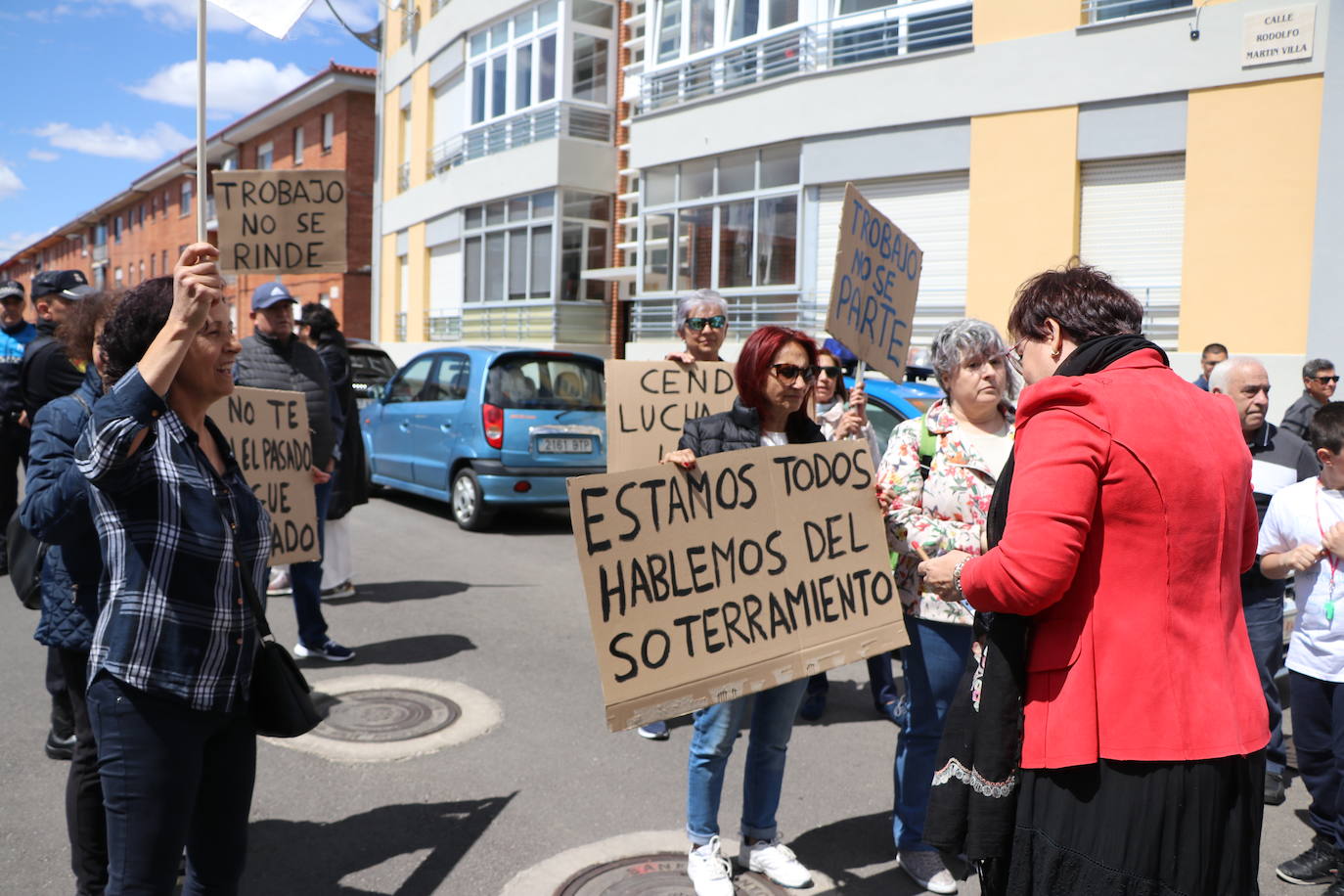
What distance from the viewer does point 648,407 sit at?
584 centimetres

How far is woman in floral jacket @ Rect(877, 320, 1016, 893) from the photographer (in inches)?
144

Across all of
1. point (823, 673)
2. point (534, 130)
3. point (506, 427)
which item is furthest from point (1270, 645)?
point (534, 130)

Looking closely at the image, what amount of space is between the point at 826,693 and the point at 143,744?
3.93 meters

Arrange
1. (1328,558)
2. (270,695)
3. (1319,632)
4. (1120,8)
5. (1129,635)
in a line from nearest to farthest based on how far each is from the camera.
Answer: (1129,635), (270,695), (1319,632), (1328,558), (1120,8)

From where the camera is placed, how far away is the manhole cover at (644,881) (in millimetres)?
3616

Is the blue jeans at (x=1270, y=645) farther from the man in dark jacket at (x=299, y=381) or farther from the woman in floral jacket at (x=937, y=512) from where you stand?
the man in dark jacket at (x=299, y=381)

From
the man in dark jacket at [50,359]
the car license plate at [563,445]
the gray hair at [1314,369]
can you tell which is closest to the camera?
the man in dark jacket at [50,359]

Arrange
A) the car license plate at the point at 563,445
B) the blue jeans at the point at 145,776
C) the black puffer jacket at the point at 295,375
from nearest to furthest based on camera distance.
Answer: the blue jeans at the point at 145,776, the black puffer jacket at the point at 295,375, the car license plate at the point at 563,445

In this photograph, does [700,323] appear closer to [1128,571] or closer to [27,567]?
[27,567]

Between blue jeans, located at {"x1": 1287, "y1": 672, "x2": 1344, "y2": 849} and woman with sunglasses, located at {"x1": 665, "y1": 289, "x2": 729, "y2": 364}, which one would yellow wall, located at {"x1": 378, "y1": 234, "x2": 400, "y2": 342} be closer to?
woman with sunglasses, located at {"x1": 665, "y1": 289, "x2": 729, "y2": 364}

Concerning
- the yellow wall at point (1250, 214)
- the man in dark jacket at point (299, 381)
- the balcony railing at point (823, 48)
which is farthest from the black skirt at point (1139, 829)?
the balcony railing at point (823, 48)

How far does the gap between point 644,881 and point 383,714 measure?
2080 millimetres

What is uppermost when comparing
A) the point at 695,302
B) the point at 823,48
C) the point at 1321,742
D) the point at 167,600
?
the point at 823,48

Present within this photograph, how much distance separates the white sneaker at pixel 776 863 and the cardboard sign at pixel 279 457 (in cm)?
258
